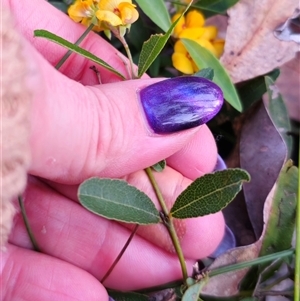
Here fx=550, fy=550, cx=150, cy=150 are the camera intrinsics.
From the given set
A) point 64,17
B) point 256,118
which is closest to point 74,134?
point 64,17

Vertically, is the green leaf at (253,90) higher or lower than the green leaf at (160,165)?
higher

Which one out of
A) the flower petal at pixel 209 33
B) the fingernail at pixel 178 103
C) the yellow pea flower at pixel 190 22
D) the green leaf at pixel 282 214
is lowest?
the green leaf at pixel 282 214

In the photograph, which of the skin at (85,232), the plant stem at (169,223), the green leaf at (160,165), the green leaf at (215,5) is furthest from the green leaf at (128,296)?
the green leaf at (215,5)

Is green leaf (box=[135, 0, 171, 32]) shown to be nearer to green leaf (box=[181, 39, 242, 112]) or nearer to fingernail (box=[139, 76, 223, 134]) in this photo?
green leaf (box=[181, 39, 242, 112])

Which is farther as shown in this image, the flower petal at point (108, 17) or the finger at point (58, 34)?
the finger at point (58, 34)

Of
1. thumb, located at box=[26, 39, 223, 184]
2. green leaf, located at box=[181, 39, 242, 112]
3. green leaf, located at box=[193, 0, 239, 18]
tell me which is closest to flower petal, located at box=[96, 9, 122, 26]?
thumb, located at box=[26, 39, 223, 184]

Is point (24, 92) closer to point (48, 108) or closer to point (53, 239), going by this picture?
point (48, 108)

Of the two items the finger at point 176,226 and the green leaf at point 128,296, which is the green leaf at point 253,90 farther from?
the green leaf at point 128,296
